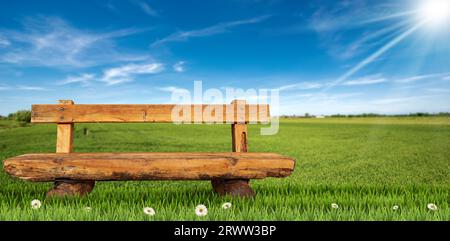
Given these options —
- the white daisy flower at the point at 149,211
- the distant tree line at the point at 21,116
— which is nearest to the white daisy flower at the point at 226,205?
the white daisy flower at the point at 149,211

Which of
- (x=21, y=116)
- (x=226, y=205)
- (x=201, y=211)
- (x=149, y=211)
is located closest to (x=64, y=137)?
(x=149, y=211)

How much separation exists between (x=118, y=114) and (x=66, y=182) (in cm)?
98

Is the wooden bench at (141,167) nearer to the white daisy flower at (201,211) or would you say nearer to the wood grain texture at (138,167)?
the wood grain texture at (138,167)

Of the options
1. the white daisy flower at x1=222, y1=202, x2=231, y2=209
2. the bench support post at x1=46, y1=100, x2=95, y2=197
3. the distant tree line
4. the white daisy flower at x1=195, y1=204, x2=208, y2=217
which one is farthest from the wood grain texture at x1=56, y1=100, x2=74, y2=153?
the distant tree line

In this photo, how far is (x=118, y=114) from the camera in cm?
479

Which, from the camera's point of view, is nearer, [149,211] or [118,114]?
[149,211]

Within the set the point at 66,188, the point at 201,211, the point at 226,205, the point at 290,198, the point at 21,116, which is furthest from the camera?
the point at 21,116

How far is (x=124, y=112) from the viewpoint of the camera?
478 centimetres

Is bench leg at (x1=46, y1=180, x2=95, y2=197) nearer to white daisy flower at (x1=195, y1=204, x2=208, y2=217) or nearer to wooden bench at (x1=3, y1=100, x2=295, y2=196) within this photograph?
wooden bench at (x1=3, y1=100, x2=295, y2=196)

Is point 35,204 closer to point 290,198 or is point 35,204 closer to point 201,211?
point 201,211

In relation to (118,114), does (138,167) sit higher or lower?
lower

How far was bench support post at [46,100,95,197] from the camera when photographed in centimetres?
449

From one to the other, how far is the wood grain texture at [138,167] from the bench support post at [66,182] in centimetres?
27
